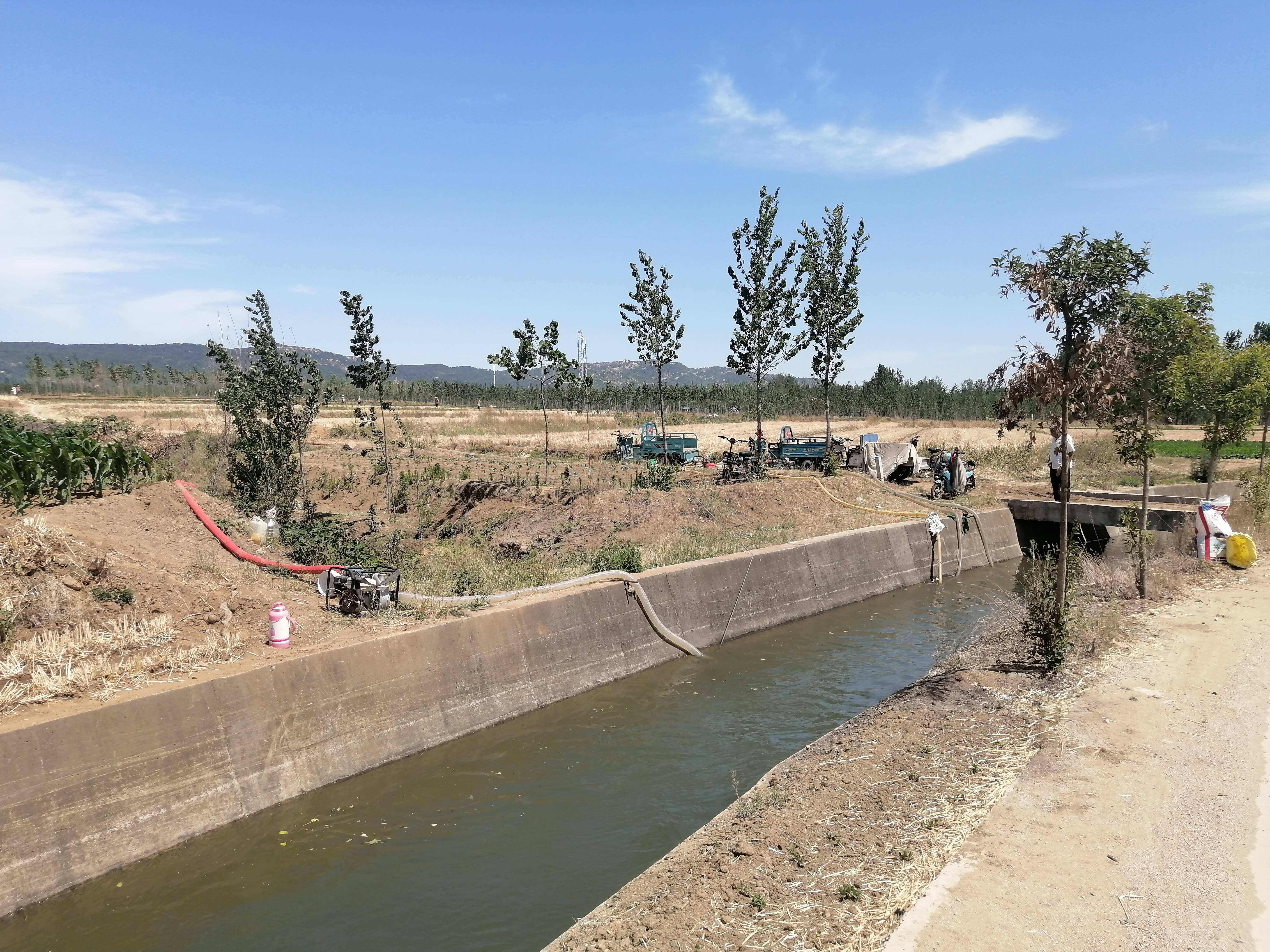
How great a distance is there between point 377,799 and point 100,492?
757cm

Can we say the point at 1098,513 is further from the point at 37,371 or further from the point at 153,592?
the point at 37,371

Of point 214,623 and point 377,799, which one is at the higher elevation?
point 214,623

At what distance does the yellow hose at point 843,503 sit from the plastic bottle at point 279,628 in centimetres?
1780

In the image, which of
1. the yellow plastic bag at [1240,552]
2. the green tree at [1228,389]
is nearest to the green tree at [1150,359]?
the green tree at [1228,389]

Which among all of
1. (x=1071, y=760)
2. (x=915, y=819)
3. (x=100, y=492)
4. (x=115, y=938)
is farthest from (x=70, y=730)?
(x=1071, y=760)

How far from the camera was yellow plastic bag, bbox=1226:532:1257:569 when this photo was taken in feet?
51.8

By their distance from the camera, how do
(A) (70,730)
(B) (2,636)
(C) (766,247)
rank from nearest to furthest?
(A) (70,730) → (B) (2,636) → (C) (766,247)

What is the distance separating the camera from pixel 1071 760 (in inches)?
297

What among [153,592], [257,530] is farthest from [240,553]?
[153,592]

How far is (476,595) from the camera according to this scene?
12.6m

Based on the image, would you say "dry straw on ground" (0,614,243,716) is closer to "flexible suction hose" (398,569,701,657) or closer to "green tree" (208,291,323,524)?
"flexible suction hose" (398,569,701,657)

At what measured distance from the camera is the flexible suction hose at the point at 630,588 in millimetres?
12812

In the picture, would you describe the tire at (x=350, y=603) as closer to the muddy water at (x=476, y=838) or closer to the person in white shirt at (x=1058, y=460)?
the muddy water at (x=476, y=838)

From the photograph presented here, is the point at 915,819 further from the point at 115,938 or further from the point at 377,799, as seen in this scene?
the point at 115,938
